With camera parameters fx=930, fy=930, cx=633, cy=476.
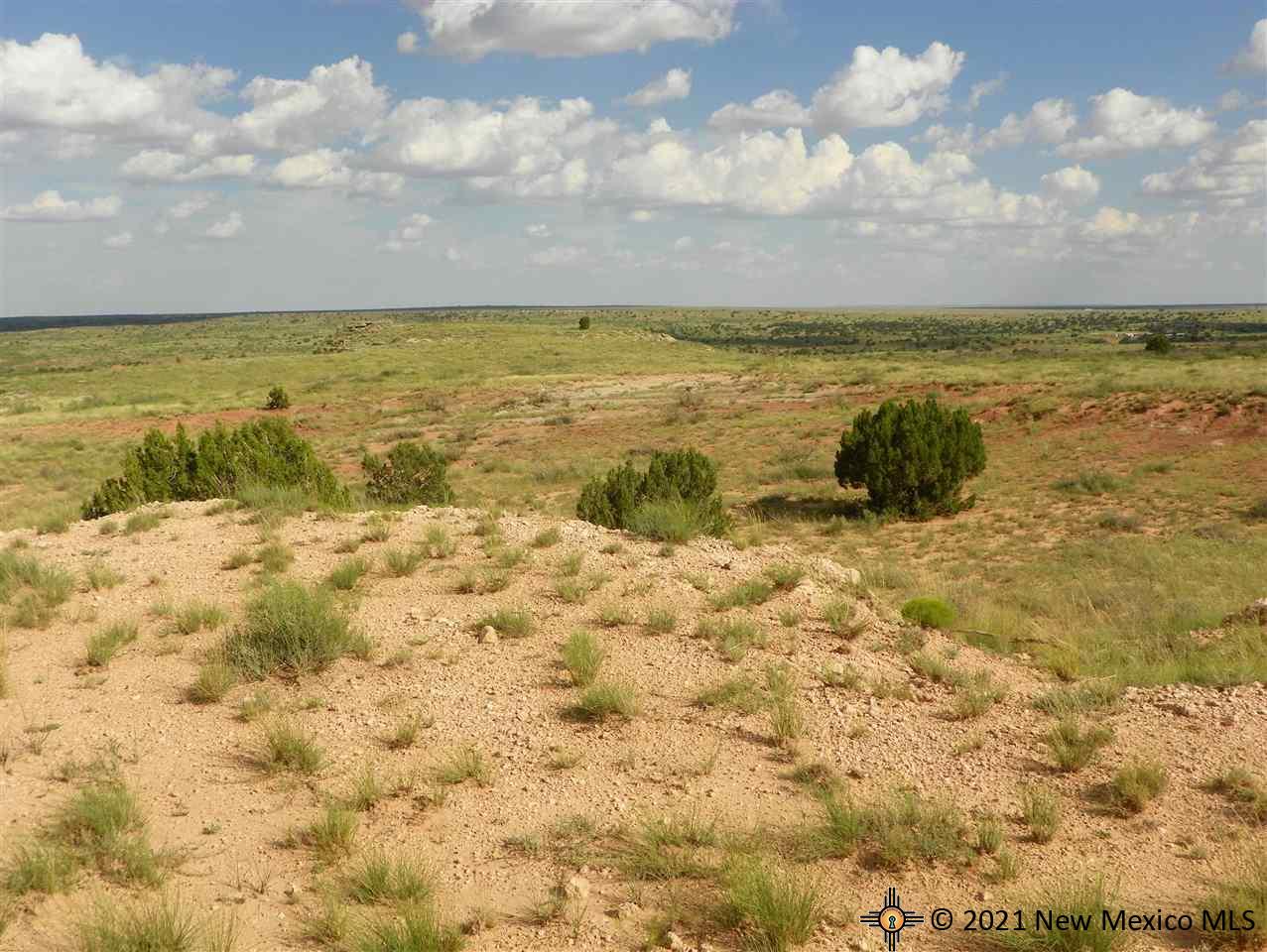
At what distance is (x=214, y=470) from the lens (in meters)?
14.4

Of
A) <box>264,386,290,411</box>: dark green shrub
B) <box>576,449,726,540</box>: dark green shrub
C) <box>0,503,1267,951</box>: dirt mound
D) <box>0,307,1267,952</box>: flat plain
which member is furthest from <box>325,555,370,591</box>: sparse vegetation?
<box>264,386,290,411</box>: dark green shrub

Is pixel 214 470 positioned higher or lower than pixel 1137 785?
higher

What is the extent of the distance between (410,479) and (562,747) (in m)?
12.3

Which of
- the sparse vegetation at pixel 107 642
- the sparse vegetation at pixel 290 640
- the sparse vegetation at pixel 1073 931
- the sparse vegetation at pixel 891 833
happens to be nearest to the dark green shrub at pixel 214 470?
the sparse vegetation at pixel 107 642

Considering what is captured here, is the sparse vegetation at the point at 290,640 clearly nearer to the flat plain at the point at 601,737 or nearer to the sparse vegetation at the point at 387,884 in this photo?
the flat plain at the point at 601,737

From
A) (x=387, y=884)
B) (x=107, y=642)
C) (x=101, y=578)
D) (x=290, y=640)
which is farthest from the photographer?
(x=101, y=578)

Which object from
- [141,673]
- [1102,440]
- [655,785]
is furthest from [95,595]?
[1102,440]

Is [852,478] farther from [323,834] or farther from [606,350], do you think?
[606,350]

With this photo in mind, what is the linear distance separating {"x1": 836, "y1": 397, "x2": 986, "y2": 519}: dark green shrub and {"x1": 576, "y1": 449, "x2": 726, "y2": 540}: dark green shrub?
464cm

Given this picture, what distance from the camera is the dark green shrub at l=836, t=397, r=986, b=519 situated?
1845 cm

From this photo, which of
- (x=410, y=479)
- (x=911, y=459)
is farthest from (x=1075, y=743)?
(x=410, y=479)

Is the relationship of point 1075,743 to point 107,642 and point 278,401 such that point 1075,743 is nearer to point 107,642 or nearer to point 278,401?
point 107,642

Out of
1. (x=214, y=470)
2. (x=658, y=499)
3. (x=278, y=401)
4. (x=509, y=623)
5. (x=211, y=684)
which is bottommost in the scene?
(x=211, y=684)

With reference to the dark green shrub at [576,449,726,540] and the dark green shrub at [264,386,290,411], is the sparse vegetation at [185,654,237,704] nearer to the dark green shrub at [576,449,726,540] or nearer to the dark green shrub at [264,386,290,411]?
the dark green shrub at [576,449,726,540]
